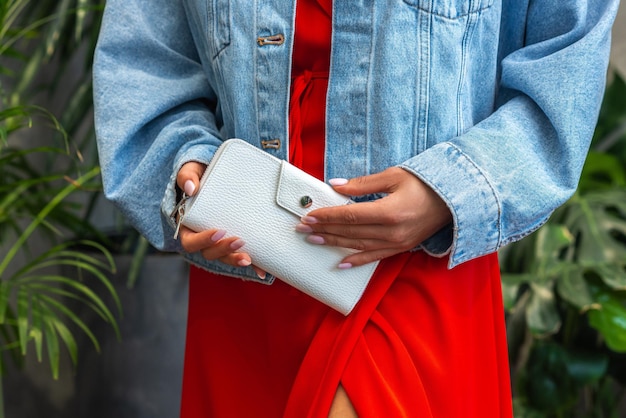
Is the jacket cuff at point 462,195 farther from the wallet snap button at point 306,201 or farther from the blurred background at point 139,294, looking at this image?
the blurred background at point 139,294

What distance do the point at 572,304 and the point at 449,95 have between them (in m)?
1.11

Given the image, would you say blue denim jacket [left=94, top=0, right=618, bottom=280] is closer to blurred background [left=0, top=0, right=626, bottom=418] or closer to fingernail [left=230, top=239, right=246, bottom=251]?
fingernail [left=230, top=239, right=246, bottom=251]

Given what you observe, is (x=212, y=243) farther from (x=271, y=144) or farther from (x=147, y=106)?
(x=147, y=106)

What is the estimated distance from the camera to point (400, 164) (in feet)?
2.27

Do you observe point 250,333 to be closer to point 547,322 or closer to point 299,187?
point 299,187

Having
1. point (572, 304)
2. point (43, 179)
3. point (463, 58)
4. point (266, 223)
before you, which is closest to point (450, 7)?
point (463, 58)

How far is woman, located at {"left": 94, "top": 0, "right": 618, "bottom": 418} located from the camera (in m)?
0.68

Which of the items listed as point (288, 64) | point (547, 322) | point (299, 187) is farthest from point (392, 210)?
point (547, 322)

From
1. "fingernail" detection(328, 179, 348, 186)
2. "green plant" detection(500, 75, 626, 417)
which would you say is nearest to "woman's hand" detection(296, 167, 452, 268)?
"fingernail" detection(328, 179, 348, 186)

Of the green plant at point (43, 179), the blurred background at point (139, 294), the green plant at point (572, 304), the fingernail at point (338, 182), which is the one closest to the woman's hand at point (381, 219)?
the fingernail at point (338, 182)

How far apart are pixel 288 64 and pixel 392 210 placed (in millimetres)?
193

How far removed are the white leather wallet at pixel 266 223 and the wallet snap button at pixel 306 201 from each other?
11 mm

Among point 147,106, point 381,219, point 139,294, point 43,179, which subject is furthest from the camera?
point 139,294

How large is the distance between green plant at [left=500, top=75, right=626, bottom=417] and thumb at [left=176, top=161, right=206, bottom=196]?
1.13 meters
